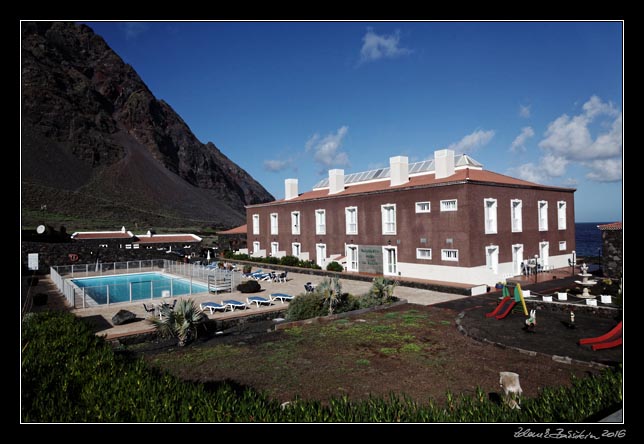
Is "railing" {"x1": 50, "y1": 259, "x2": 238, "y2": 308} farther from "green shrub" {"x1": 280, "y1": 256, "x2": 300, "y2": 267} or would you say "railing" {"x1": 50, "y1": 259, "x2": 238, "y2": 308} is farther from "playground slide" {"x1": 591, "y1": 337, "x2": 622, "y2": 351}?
"playground slide" {"x1": 591, "y1": 337, "x2": 622, "y2": 351}

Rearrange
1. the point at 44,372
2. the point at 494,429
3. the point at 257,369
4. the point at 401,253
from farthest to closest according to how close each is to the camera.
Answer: the point at 401,253 → the point at 257,369 → the point at 44,372 → the point at 494,429

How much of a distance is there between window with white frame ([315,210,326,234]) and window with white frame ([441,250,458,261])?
11.6 meters

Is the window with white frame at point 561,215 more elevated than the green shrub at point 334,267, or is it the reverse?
the window with white frame at point 561,215

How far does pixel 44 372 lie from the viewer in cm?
590

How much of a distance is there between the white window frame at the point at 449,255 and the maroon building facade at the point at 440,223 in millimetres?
59

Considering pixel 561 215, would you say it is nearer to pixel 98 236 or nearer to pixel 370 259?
pixel 370 259

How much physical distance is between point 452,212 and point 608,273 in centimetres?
1008

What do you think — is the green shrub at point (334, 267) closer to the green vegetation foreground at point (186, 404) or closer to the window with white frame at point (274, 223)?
the window with white frame at point (274, 223)

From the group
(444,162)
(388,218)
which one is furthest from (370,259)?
(444,162)

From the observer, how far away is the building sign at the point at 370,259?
89.5 ft

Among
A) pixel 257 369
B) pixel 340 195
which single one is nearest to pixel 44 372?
pixel 257 369

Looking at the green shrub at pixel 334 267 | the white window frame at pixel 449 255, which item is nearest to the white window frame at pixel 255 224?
the green shrub at pixel 334 267

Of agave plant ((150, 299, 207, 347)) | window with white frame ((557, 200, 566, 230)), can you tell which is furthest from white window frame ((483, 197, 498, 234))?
agave plant ((150, 299, 207, 347))

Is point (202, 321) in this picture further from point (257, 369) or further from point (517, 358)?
point (517, 358)
